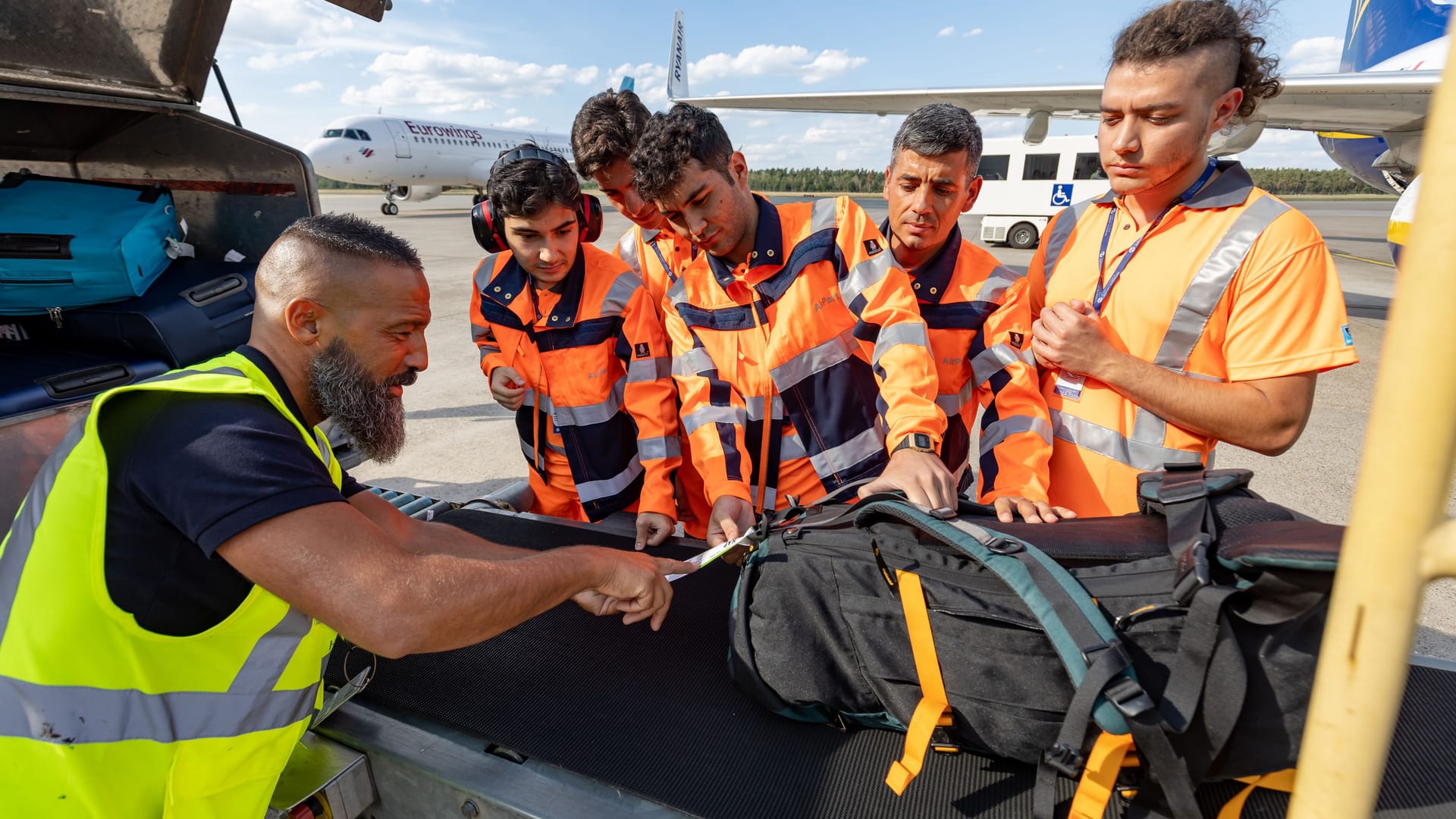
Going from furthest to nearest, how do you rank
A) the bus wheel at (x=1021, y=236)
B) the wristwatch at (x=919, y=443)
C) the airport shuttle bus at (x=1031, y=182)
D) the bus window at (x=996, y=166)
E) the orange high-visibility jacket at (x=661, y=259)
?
the bus wheel at (x=1021, y=236)
the bus window at (x=996, y=166)
the airport shuttle bus at (x=1031, y=182)
the orange high-visibility jacket at (x=661, y=259)
the wristwatch at (x=919, y=443)

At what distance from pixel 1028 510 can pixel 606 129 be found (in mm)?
2070

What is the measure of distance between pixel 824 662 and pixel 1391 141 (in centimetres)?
1172

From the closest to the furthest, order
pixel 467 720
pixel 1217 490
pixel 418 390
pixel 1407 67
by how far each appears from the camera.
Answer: pixel 1217 490, pixel 467 720, pixel 418 390, pixel 1407 67

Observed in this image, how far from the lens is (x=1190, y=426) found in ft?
5.75

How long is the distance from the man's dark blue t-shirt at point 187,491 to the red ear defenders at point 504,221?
4.49 ft

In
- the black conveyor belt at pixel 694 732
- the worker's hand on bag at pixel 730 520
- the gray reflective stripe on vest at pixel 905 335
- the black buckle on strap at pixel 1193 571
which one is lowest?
the black conveyor belt at pixel 694 732

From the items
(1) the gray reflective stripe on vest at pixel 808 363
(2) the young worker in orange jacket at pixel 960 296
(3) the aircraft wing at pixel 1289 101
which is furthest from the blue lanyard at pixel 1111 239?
(3) the aircraft wing at pixel 1289 101

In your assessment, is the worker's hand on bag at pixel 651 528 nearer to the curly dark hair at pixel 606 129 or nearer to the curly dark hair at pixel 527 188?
the curly dark hair at pixel 527 188

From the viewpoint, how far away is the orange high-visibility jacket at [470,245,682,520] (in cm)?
239

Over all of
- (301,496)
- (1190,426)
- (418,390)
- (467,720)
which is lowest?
(418,390)

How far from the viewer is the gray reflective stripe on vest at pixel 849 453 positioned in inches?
83.7

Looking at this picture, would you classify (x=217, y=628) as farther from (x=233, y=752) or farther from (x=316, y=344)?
(x=316, y=344)

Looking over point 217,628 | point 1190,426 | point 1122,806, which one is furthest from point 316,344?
point 1190,426

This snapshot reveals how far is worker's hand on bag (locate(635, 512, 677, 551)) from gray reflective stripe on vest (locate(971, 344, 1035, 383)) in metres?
1.10
